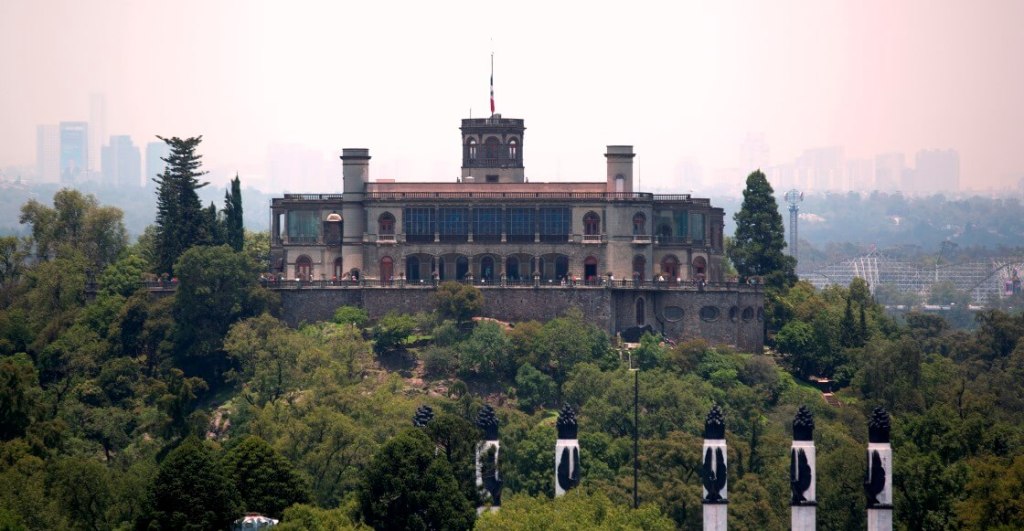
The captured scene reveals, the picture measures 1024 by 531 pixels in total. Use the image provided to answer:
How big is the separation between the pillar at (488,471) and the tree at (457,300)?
34949 mm

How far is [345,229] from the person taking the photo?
13125 cm

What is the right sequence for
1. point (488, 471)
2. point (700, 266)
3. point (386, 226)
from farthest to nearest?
point (700, 266)
point (386, 226)
point (488, 471)

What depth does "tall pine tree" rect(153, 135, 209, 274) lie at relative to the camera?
13100cm

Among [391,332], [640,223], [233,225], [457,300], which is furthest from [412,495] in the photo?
[233,225]

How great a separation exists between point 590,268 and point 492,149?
9.88 meters

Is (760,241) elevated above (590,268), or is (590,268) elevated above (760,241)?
(760,241)

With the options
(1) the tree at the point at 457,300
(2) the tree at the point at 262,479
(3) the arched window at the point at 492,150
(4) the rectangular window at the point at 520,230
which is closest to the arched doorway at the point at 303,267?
(1) the tree at the point at 457,300

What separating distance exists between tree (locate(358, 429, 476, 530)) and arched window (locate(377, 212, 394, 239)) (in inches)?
1780

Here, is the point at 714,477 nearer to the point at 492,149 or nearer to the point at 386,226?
the point at 386,226

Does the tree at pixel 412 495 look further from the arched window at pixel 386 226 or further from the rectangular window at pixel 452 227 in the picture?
the arched window at pixel 386 226

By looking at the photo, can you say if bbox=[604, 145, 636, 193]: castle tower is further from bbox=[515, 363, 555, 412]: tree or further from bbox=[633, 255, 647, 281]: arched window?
bbox=[515, 363, 555, 412]: tree

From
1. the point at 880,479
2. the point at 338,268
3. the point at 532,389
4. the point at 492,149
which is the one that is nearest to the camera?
the point at 880,479

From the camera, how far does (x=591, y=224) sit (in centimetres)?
13062

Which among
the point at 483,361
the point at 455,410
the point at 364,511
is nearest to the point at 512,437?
the point at 455,410
